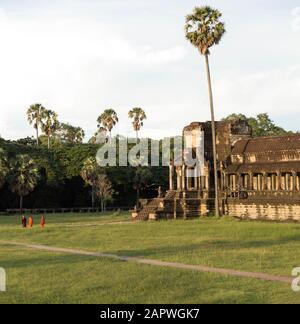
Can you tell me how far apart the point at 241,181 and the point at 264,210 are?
17.7 ft

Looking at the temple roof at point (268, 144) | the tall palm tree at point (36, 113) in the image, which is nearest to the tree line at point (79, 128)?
the tall palm tree at point (36, 113)

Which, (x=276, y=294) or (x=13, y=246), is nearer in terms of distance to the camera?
(x=276, y=294)

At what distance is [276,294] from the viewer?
52.6 ft

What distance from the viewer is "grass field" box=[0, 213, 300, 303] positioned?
643 inches

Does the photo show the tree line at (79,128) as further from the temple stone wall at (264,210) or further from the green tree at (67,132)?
the temple stone wall at (264,210)

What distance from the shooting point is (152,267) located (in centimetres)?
2173

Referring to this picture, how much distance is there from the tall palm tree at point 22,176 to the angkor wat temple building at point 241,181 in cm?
1884

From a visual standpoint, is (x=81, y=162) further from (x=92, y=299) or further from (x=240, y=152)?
(x=92, y=299)

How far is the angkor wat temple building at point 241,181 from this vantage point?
47.8 m

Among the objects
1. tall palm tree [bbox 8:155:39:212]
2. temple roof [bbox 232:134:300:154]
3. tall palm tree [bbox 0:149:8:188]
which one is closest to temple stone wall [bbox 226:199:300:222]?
temple roof [bbox 232:134:300:154]

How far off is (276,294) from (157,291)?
3558mm

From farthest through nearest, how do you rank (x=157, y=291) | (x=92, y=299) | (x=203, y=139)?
(x=203, y=139) → (x=157, y=291) → (x=92, y=299)
